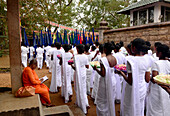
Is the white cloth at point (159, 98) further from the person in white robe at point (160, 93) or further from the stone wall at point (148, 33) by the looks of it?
the stone wall at point (148, 33)

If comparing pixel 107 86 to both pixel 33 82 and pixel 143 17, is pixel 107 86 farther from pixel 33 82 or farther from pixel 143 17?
pixel 143 17

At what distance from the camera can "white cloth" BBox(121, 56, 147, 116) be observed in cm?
270

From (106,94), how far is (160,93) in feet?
3.58

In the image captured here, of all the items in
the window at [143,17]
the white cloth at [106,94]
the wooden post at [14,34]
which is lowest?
the white cloth at [106,94]

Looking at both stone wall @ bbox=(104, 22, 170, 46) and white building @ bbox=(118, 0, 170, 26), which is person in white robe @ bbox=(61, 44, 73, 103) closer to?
stone wall @ bbox=(104, 22, 170, 46)

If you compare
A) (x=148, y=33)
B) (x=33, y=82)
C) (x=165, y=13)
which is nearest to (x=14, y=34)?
(x=33, y=82)

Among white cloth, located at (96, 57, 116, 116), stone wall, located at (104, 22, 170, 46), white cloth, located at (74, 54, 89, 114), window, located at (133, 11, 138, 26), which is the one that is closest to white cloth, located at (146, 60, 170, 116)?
white cloth, located at (96, 57, 116, 116)

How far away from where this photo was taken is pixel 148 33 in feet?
28.7

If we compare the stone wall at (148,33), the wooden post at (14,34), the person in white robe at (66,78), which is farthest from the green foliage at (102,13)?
the wooden post at (14,34)

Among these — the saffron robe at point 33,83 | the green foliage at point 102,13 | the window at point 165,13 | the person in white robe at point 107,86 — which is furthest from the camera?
the green foliage at point 102,13

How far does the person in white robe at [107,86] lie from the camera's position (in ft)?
10.7

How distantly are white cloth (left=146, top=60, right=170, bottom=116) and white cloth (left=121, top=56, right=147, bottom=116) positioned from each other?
0.27 m

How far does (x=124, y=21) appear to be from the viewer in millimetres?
21562

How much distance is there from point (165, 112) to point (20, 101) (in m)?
2.82
